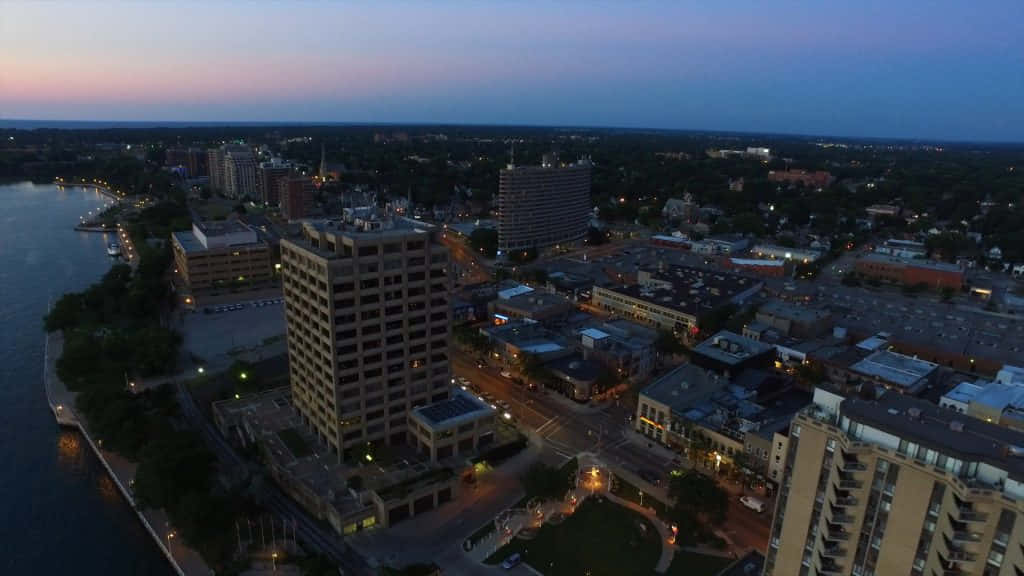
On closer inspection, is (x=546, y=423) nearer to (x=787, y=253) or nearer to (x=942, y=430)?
(x=942, y=430)

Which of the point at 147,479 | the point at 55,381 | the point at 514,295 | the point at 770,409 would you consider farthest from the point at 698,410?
the point at 55,381

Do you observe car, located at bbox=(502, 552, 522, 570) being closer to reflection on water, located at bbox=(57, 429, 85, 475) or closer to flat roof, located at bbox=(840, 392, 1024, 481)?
flat roof, located at bbox=(840, 392, 1024, 481)

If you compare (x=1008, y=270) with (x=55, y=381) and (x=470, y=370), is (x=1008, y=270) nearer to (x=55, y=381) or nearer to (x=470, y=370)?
(x=470, y=370)

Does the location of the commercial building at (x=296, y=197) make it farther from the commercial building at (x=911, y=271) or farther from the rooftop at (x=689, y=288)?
the commercial building at (x=911, y=271)

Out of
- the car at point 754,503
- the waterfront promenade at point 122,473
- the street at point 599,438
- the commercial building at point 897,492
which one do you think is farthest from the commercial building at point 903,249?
the waterfront promenade at point 122,473

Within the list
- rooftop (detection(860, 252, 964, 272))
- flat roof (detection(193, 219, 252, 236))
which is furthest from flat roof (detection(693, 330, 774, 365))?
flat roof (detection(193, 219, 252, 236))

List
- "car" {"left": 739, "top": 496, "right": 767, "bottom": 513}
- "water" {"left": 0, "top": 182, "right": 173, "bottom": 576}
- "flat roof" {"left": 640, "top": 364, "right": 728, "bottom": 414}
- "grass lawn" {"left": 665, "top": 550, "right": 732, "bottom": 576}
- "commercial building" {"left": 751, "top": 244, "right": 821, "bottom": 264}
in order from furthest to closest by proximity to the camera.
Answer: "commercial building" {"left": 751, "top": 244, "right": 821, "bottom": 264}, "flat roof" {"left": 640, "top": 364, "right": 728, "bottom": 414}, "car" {"left": 739, "top": 496, "right": 767, "bottom": 513}, "water" {"left": 0, "top": 182, "right": 173, "bottom": 576}, "grass lawn" {"left": 665, "top": 550, "right": 732, "bottom": 576}
